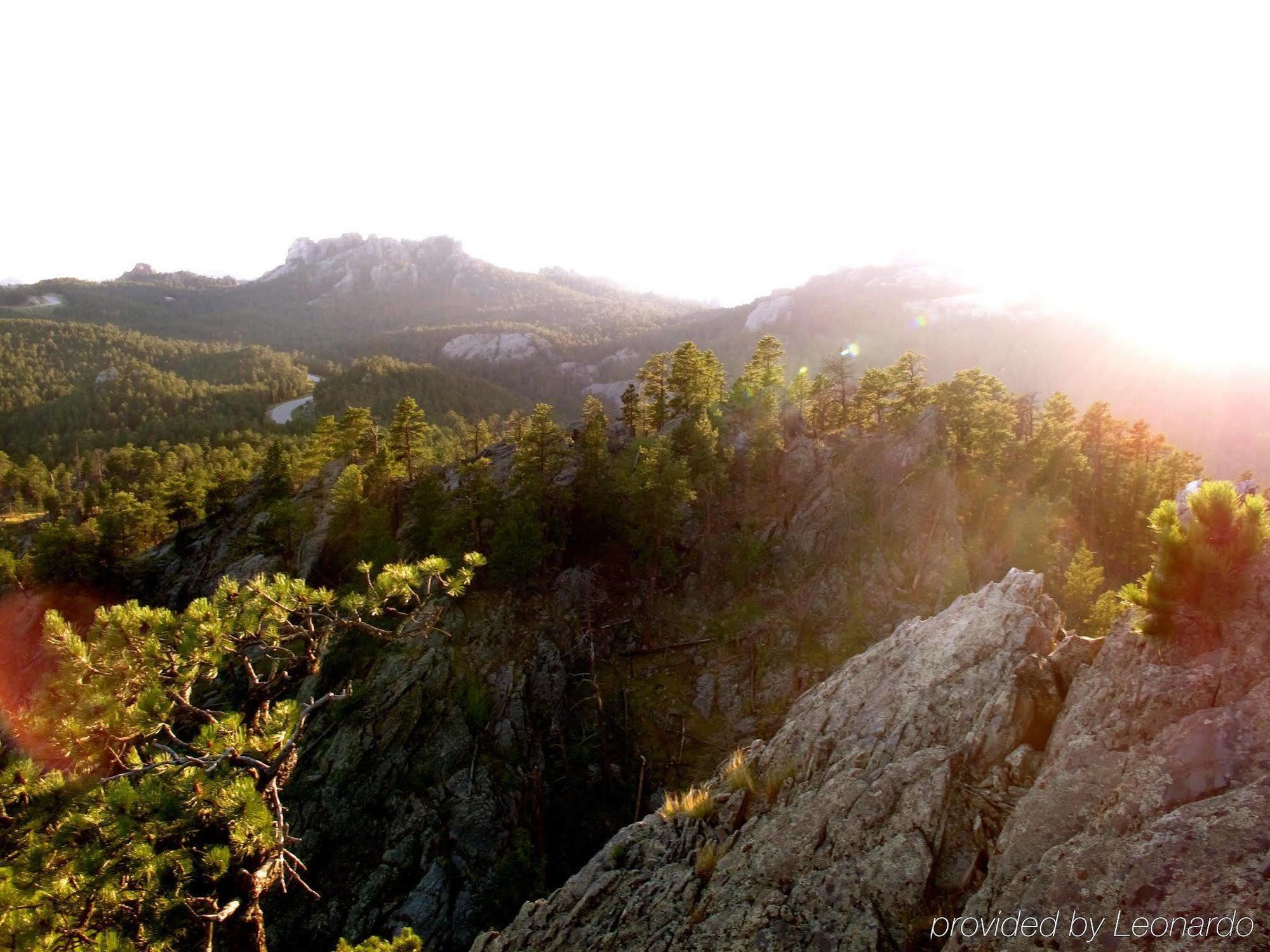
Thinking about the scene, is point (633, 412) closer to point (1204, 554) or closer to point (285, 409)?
point (1204, 554)

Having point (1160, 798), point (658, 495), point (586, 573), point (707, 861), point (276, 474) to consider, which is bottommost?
point (586, 573)

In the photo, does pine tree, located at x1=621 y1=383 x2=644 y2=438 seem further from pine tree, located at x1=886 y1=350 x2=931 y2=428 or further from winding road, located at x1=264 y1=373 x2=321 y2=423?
winding road, located at x1=264 y1=373 x2=321 y2=423

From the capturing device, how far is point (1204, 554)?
24.2 feet

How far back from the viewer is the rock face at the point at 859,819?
7836 millimetres

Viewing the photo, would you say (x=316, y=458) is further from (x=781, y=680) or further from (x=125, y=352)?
(x=125, y=352)

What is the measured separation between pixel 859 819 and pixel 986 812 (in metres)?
1.80

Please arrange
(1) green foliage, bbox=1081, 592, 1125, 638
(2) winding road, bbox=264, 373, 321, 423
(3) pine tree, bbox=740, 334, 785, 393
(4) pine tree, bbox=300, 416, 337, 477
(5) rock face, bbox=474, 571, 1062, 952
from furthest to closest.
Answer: (2) winding road, bbox=264, 373, 321, 423, (3) pine tree, bbox=740, 334, 785, 393, (4) pine tree, bbox=300, 416, 337, 477, (1) green foliage, bbox=1081, 592, 1125, 638, (5) rock face, bbox=474, 571, 1062, 952

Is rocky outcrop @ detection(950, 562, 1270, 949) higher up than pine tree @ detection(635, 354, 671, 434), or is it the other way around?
pine tree @ detection(635, 354, 671, 434)

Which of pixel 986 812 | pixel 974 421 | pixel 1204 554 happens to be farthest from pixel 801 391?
pixel 986 812

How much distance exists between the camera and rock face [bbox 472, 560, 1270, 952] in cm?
581

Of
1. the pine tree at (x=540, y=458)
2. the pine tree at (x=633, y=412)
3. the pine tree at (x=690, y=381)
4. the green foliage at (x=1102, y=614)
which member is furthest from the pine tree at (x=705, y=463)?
the green foliage at (x=1102, y=614)

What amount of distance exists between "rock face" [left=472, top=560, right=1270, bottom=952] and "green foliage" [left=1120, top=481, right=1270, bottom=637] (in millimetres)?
206

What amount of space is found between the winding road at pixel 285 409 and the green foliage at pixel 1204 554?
154m

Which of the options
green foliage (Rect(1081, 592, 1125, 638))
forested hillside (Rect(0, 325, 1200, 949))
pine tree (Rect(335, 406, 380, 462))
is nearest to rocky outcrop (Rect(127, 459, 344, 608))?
forested hillside (Rect(0, 325, 1200, 949))
